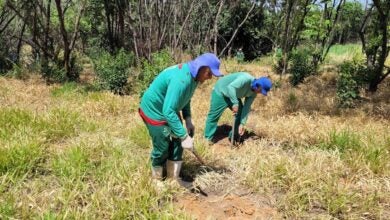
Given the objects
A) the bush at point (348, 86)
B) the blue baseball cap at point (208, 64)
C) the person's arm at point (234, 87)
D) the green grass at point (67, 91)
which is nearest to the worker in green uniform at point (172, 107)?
the blue baseball cap at point (208, 64)

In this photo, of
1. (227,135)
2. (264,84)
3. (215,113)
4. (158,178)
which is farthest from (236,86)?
(158,178)

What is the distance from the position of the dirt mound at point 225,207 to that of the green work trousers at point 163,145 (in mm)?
447

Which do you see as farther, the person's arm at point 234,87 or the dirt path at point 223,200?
the person's arm at point 234,87

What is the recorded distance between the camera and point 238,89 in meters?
6.48

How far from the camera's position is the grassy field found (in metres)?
4.14

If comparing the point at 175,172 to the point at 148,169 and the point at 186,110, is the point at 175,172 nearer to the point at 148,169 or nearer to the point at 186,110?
the point at 148,169

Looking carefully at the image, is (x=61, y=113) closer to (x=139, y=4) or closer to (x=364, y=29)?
(x=139, y=4)

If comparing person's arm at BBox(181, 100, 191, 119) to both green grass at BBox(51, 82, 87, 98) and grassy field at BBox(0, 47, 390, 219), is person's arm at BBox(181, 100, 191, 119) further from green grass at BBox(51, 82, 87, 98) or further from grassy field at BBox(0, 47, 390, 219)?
green grass at BBox(51, 82, 87, 98)

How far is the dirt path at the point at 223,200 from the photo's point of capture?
430cm

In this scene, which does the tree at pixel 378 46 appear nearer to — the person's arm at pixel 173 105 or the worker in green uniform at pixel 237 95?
the worker in green uniform at pixel 237 95

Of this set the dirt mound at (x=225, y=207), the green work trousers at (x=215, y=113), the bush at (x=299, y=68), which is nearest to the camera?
the dirt mound at (x=225, y=207)

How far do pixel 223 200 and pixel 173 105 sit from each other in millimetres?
1317

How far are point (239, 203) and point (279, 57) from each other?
10.1m

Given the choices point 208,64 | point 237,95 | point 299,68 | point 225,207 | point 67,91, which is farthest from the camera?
point 299,68
